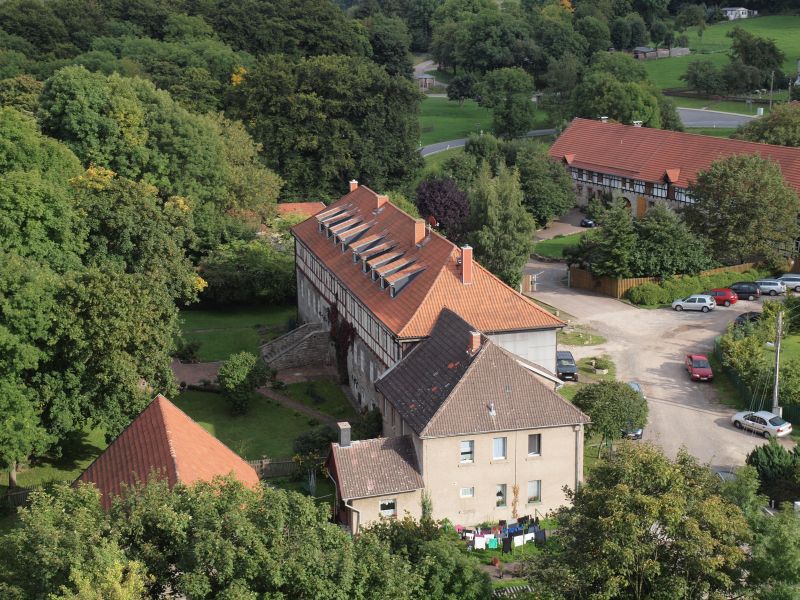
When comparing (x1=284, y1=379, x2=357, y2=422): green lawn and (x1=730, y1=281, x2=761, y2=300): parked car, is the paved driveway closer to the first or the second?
(x1=730, y1=281, x2=761, y2=300): parked car

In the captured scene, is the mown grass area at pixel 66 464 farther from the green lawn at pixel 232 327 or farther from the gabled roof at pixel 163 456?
the green lawn at pixel 232 327

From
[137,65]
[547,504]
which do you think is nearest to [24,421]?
[547,504]

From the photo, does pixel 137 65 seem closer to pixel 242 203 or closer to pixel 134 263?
pixel 242 203

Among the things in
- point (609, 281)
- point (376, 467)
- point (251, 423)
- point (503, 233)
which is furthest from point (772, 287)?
point (376, 467)

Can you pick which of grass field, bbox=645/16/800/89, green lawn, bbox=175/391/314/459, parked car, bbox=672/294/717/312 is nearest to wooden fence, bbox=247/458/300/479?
green lawn, bbox=175/391/314/459

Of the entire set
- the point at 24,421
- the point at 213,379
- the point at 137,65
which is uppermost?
the point at 137,65

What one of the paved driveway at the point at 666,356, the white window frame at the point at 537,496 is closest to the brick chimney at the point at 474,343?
the white window frame at the point at 537,496
